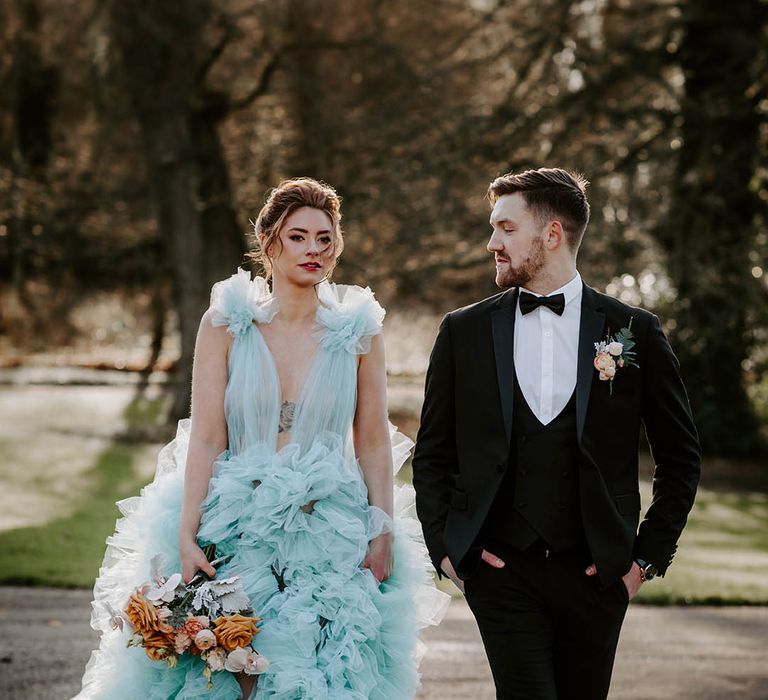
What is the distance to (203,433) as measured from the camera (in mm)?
3676

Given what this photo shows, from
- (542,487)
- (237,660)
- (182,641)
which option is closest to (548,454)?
(542,487)

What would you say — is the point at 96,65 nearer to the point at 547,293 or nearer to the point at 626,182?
the point at 626,182

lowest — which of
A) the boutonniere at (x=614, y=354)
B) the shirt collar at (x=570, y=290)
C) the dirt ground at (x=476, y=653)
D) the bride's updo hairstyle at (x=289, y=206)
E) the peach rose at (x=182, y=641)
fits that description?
the dirt ground at (x=476, y=653)

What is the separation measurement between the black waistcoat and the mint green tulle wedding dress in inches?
25.4

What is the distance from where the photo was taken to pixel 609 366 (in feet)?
10.6

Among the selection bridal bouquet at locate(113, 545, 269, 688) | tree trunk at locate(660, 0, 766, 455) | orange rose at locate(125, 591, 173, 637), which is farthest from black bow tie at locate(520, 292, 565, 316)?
tree trunk at locate(660, 0, 766, 455)

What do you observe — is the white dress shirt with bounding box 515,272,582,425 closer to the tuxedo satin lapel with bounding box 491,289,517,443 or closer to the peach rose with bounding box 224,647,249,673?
the tuxedo satin lapel with bounding box 491,289,517,443

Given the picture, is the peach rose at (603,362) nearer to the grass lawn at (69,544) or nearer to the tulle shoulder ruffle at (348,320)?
the tulle shoulder ruffle at (348,320)

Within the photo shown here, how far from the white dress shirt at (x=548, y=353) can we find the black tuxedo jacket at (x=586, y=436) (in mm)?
38

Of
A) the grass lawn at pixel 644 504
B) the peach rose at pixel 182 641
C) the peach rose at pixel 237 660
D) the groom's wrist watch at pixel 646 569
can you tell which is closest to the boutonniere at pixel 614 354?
the groom's wrist watch at pixel 646 569

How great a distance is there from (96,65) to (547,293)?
14.4 meters

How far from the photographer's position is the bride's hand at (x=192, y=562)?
3.54 metres

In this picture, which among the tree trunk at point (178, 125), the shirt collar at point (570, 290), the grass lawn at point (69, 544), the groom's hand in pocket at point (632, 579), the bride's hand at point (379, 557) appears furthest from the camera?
the tree trunk at point (178, 125)

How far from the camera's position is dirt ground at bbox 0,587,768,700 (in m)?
5.57
